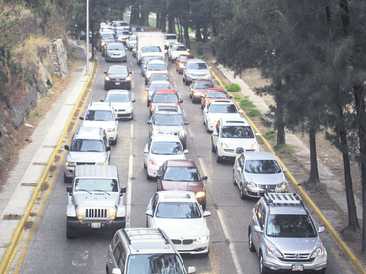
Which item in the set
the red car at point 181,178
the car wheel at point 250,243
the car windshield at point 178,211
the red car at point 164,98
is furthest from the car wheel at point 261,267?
the red car at point 164,98

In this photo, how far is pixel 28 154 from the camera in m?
36.4

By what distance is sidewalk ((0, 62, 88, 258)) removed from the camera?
87.1 ft

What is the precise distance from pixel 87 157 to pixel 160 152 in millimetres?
2889

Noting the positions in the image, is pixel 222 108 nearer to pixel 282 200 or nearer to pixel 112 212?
pixel 112 212

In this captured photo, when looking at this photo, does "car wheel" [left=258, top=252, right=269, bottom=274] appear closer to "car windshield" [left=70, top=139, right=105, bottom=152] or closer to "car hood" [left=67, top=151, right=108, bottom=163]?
"car hood" [left=67, top=151, right=108, bottom=163]

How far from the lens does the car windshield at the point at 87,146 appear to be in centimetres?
3275

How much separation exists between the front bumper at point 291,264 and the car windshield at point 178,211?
10.2 feet

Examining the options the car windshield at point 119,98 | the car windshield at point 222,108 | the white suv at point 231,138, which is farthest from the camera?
the car windshield at point 119,98

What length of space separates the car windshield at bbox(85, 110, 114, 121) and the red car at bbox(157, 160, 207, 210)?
10.4 metres

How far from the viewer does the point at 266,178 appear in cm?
3002

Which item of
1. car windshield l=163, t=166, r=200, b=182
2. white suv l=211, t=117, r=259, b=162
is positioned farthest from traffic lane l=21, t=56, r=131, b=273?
white suv l=211, t=117, r=259, b=162

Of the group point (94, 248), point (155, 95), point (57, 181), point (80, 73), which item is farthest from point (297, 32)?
point (80, 73)

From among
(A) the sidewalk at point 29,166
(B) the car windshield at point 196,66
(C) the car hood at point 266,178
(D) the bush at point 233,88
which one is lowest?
(D) the bush at point 233,88

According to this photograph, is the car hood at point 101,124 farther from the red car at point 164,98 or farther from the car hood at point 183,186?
the car hood at point 183,186
